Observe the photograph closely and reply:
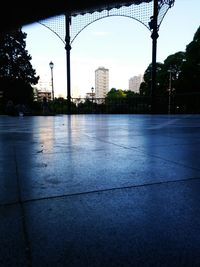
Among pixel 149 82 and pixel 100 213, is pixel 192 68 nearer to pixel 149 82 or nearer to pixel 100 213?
pixel 149 82

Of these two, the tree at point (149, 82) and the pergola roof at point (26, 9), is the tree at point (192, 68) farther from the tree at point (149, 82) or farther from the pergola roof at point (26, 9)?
the pergola roof at point (26, 9)

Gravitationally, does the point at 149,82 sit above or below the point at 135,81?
below

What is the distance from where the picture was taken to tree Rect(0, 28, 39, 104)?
36625 millimetres

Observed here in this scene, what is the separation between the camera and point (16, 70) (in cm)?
3847

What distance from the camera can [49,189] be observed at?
7.24 ft

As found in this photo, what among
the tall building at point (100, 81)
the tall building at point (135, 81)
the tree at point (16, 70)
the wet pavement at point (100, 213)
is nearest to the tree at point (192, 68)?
the tree at point (16, 70)

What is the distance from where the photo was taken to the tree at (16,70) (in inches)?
1442

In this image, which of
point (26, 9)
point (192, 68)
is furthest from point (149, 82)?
point (26, 9)

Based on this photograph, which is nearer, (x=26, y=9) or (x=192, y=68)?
(x=26, y=9)

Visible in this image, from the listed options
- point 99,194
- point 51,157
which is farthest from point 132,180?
point 51,157

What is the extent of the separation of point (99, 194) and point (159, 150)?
2038 mm

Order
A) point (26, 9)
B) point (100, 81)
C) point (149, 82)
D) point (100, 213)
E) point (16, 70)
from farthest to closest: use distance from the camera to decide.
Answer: point (100, 81) < point (149, 82) < point (16, 70) < point (26, 9) < point (100, 213)

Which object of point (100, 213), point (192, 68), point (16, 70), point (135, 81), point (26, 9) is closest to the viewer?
point (100, 213)

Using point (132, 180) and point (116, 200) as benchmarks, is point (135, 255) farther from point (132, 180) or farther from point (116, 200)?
point (132, 180)
